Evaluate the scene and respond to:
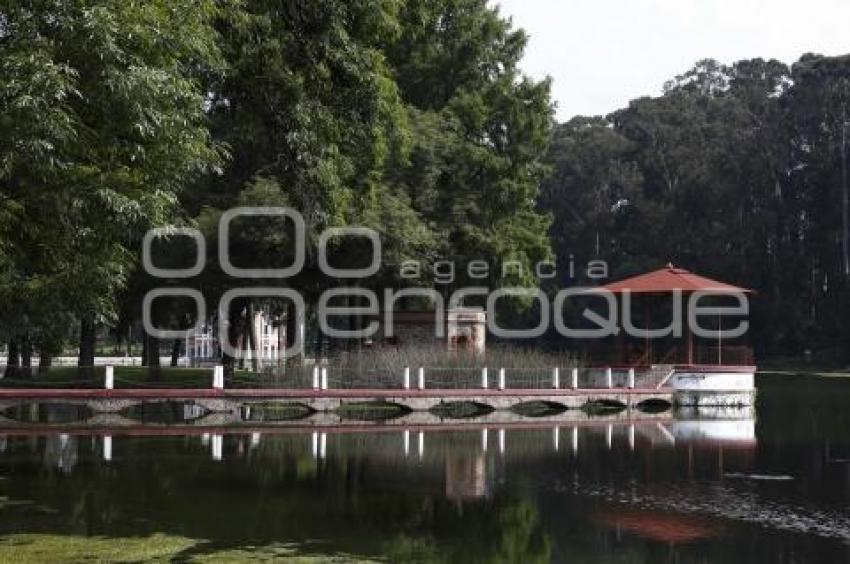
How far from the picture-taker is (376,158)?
22766 mm

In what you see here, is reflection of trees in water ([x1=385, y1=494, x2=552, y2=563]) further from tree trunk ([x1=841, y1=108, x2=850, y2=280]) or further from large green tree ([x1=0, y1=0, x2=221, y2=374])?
tree trunk ([x1=841, y1=108, x2=850, y2=280])

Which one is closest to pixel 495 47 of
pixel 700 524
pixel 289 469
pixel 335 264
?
pixel 335 264


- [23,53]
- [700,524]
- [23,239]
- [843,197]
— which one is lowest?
[700,524]

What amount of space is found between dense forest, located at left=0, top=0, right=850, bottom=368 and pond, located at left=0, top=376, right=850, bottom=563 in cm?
286

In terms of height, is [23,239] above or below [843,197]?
below

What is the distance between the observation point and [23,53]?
11289mm

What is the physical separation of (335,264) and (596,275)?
48845 mm

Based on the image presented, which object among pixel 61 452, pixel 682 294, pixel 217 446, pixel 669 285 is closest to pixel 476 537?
pixel 217 446

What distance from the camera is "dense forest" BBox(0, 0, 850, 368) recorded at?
1220 centimetres

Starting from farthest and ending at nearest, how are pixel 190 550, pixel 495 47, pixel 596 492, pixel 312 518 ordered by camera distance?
1. pixel 495 47
2. pixel 596 492
3. pixel 312 518
4. pixel 190 550

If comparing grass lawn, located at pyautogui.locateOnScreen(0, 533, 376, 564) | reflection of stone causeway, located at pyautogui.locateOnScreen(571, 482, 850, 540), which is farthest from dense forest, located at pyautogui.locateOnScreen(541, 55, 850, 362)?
grass lawn, located at pyautogui.locateOnScreen(0, 533, 376, 564)

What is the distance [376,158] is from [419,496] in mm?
8200

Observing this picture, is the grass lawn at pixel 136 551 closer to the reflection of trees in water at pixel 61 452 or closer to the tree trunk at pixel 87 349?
the reflection of trees in water at pixel 61 452

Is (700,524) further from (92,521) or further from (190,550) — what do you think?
(92,521)
